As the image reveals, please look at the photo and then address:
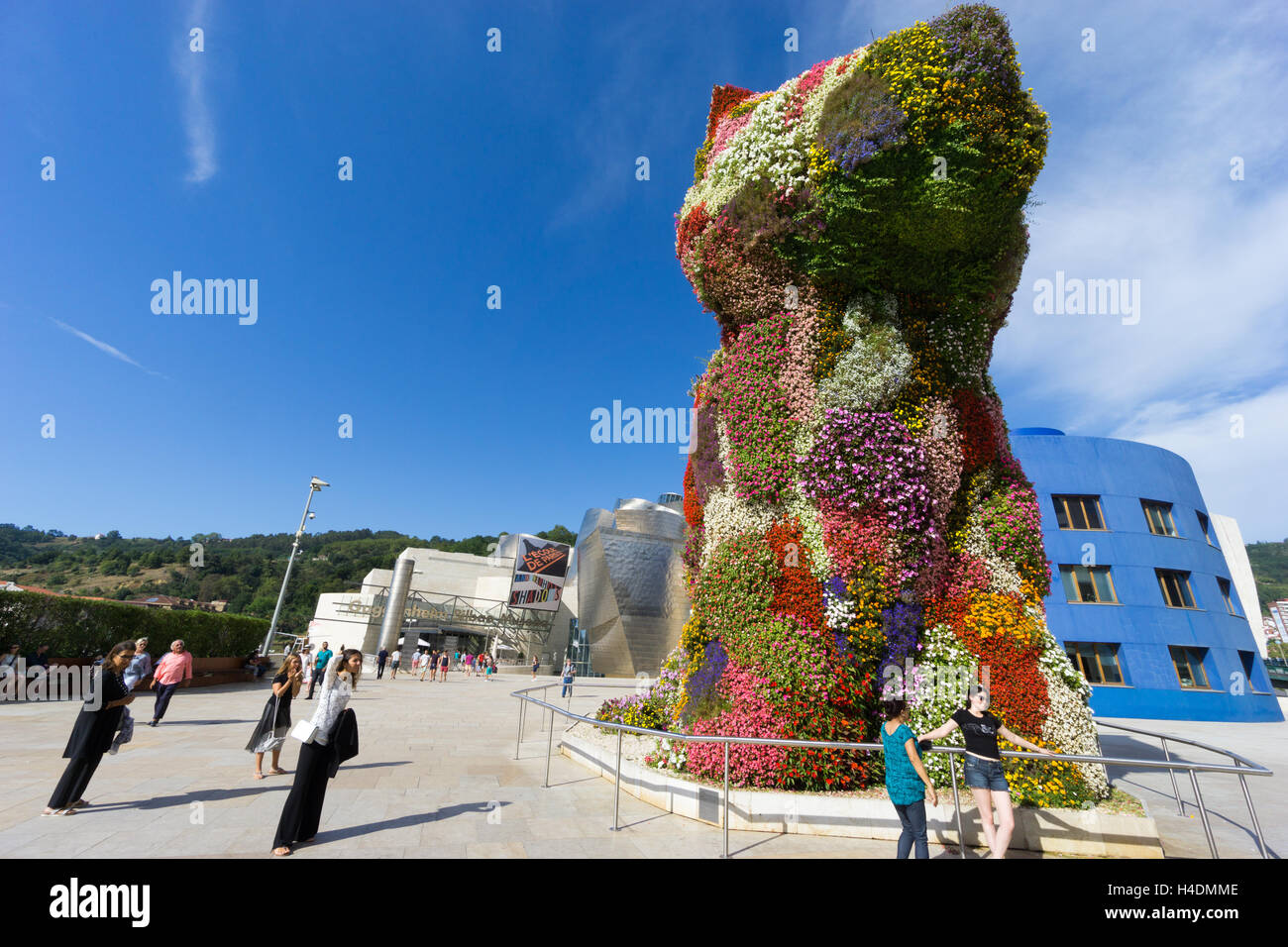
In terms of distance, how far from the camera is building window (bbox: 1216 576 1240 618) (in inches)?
967

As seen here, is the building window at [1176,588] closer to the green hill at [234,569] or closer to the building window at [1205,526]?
the building window at [1205,526]

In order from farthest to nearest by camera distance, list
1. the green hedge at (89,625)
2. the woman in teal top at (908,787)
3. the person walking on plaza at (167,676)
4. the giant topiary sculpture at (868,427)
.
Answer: the green hedge at (89,625) → the person walking on plaza at (167,676) → the giant topiary sculpture at (868,427) → the woman in teal top at (908,787)

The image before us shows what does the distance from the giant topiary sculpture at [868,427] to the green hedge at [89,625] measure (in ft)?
53.0

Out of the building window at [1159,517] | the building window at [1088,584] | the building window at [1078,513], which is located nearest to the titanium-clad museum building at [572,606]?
the building window at [1088,584]

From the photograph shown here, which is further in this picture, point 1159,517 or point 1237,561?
point 1237,561

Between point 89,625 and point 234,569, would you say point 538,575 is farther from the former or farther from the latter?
point 234,569

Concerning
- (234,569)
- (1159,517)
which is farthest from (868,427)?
(234,569)

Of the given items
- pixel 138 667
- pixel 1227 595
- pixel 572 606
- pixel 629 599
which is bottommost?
pixel 138 667

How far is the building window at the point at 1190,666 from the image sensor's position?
22.4 m

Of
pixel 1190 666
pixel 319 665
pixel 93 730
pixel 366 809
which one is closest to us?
pixel 93 730

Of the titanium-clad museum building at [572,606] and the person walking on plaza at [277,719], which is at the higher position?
the titanium-clad museum building at [572,606]

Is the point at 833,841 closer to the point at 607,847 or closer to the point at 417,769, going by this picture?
the point at 607,847

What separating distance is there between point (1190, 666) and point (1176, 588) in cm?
300

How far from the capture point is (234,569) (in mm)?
99000
